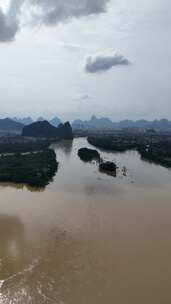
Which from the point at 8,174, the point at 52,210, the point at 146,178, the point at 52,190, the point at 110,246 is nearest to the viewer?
the point at 110,246

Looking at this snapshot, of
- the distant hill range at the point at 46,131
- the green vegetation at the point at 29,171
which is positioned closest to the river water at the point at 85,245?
the green vegetation at the point at 29,171

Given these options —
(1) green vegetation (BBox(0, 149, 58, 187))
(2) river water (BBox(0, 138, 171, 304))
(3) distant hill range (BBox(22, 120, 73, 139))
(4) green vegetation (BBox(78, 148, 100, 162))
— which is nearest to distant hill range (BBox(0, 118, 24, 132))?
(3) distant hill range (BBox(22, 120, 73, 139))

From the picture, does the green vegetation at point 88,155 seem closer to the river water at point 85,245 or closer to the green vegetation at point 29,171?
the green vegetation at point 29,171

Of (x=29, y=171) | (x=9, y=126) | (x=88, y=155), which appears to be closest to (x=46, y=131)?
(x=88, y=155)

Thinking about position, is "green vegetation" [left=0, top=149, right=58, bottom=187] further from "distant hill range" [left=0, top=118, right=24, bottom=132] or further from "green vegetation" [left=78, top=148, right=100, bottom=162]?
"distant hill range" [left=0, top=118, right=24, bottom=132]

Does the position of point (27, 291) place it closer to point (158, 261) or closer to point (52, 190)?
point (158, 261)

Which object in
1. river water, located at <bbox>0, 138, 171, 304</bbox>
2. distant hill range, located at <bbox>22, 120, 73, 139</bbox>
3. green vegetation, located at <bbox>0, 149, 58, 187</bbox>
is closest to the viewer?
river water, located at <bbox>0, 138, 171, 304</bbox>

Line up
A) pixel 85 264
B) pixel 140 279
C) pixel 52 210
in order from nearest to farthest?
1. pixel 140 279
2. pixel 85 264
3. pixel 52 210

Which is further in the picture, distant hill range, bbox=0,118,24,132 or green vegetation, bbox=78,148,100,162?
distant hill range, bbox=0,118,24,132

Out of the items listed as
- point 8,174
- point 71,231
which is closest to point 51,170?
point 8,174
